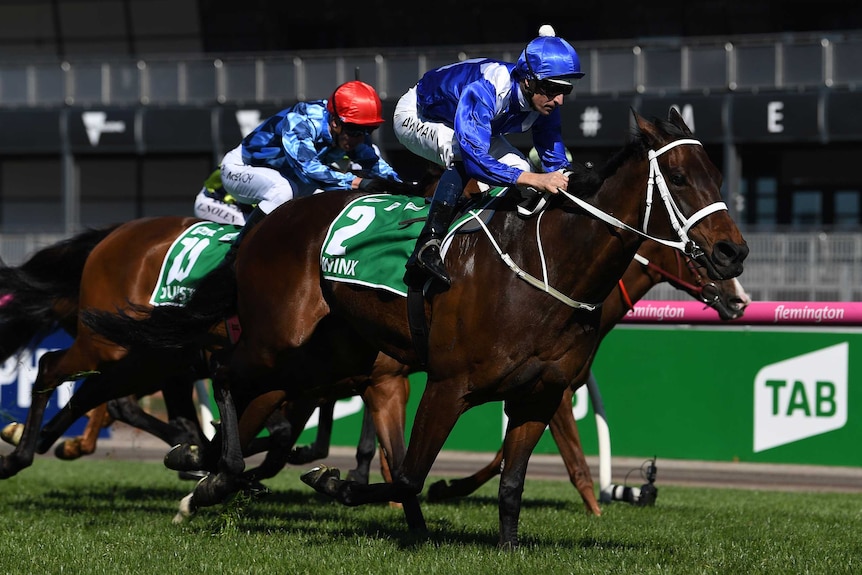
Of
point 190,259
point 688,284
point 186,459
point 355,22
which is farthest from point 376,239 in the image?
point 355,22

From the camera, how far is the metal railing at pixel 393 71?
18.1 meters

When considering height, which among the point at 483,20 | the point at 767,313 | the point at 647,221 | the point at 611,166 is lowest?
the point at 767,313

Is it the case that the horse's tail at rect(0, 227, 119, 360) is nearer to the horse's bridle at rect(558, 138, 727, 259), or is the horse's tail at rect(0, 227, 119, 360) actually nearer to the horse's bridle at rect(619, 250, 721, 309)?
the horse's bridle at rect(619, 250, 721, 309)

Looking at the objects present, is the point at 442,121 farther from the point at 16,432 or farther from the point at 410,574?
the point at 16,432

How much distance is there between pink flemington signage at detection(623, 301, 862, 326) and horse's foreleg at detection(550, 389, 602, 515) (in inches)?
70.2

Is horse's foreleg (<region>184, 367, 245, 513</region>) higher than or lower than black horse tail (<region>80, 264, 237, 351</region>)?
lower

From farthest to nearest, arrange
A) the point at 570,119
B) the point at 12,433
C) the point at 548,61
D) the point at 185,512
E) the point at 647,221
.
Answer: the point at 570,119, the point at 12,433, the point at 185,512, the point at 548,61, the point at 647,221

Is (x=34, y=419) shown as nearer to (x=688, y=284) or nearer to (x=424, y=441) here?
(x=424, y=441)

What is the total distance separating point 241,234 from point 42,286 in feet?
5.93

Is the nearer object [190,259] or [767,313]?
[190,259]

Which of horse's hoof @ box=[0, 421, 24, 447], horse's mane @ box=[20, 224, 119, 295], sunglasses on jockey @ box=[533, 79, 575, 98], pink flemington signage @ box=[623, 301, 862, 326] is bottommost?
horse's hoof @ box=[0, 421, 24, 447]

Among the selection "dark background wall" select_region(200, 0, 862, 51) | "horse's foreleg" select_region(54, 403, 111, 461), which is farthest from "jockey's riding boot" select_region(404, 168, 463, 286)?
"dark background wall" select_region(200, 0, 862, 51)

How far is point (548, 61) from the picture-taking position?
5.13 metres

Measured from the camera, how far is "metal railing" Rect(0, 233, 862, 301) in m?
14.8
